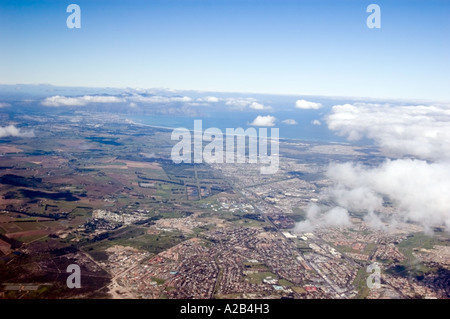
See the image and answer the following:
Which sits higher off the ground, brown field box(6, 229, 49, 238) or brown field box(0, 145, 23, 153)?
brown field box(0, 145, 23, 153)

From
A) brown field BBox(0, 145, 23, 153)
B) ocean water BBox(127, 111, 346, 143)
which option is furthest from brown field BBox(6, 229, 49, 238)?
ocean water BBox(127, 111, 346, 143)

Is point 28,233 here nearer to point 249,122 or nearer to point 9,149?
point 9,149

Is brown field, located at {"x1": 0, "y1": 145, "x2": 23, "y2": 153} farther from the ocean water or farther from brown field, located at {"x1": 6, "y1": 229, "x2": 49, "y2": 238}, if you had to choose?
the ocean water

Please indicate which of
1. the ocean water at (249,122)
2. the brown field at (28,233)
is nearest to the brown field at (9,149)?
the brown field at (28,233)

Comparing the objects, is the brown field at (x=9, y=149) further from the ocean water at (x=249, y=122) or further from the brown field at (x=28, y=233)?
the ocean water at (x=249, y=122)

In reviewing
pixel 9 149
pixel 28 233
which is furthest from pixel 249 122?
pixel 28 233

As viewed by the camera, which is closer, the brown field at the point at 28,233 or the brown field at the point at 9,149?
the brown field at the point at 28,233
